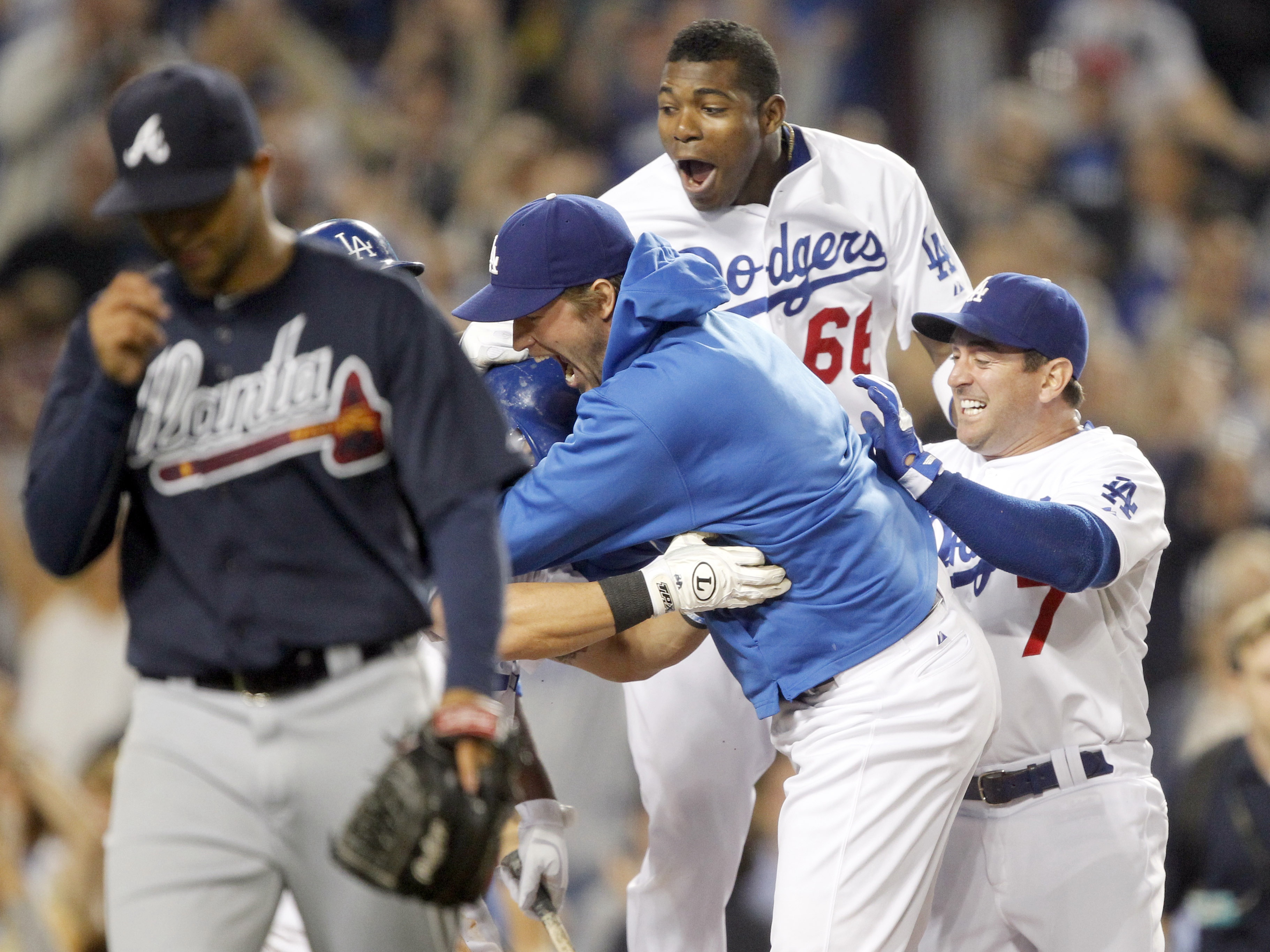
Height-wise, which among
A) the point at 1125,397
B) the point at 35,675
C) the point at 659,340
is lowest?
the point at 35,675

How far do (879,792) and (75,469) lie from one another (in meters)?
1.58

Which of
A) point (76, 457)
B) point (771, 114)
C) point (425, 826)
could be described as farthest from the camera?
point (771, 114)

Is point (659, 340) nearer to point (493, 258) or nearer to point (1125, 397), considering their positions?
point (493, 258)

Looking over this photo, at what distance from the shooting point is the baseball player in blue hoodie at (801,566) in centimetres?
288

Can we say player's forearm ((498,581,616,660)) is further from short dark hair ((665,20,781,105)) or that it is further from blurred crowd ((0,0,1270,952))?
blurred crowd ((0,0,1270,952))

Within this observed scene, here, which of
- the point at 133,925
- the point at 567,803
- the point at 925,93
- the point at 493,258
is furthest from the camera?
the point at 925,93

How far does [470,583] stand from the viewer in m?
2.16

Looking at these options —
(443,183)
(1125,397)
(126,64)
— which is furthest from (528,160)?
(1125,397)

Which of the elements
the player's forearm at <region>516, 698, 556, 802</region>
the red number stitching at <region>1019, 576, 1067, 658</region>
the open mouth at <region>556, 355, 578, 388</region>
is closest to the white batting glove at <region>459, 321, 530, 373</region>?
the open mouth at <region>556, 355, 578, 388</region>

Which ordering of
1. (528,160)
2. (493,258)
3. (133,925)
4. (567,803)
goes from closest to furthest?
(133,925) < (493,258) < (567,803) < (528,160)

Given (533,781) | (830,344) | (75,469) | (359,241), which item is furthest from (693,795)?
(75,469)

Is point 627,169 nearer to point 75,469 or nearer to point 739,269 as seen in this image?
point 739,269

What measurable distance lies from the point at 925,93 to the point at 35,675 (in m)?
5.31

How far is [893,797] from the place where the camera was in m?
2.90
